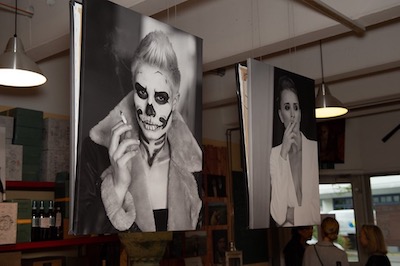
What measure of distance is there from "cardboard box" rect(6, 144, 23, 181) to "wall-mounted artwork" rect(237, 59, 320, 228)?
2602mm

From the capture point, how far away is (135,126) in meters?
2.26

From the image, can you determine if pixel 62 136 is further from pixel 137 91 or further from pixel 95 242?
pixel 137 91

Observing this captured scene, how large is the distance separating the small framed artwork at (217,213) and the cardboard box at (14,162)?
10.8ft

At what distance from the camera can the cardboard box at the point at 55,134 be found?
4.90 meters

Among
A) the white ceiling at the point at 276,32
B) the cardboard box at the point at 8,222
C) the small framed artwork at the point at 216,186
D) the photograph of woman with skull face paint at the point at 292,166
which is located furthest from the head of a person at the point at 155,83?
the small framed artwork at the point at 216,186

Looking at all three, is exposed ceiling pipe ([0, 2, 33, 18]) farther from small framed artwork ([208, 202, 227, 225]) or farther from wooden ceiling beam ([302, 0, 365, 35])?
small framed artwork ([208, 202, 227, 225])

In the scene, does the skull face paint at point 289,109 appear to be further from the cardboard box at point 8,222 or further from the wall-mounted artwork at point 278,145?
the cardboard box at point 8,222

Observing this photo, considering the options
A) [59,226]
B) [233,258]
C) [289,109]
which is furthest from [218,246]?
Result: [289,109]

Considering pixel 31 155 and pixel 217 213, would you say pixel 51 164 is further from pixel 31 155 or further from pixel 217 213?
pixel 217 213

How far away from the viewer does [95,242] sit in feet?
16.5

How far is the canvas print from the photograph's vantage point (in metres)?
2.03

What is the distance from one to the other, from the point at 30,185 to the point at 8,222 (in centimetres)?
64

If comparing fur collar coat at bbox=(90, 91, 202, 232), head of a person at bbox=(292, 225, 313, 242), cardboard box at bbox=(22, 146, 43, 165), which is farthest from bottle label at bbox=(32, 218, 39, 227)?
head of a person at bbox=(292, 225, 313, 242)

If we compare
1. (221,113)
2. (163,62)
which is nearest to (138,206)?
(163,62)
